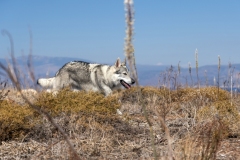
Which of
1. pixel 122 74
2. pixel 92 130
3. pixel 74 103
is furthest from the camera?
pixel 122 74

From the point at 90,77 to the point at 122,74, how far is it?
125 cm

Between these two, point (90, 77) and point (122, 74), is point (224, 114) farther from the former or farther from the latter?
point (122, 74)

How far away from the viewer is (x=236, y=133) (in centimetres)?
642

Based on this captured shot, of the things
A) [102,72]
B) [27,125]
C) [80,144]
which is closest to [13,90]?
[102,72]

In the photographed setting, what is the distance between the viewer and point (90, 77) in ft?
38.7

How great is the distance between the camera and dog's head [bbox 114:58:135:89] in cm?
1261

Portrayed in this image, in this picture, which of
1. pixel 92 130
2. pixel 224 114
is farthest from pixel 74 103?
pixel 224 114

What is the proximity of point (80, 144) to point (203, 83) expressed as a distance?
22.0 ft

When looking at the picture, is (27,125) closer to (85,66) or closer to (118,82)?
(85,66)

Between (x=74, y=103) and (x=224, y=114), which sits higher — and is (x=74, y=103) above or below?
above

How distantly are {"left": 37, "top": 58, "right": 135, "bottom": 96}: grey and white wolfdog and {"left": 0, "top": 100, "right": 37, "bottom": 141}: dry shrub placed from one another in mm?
4277

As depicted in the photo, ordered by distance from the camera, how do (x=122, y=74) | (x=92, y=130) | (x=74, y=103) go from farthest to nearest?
(x=122, y=74) → (x=74, y=103) → (x=92, y=130)

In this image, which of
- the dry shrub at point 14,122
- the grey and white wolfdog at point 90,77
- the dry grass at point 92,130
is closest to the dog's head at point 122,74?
the grey and white wolfdog at point 90,77

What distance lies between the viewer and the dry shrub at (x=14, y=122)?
620 cm
